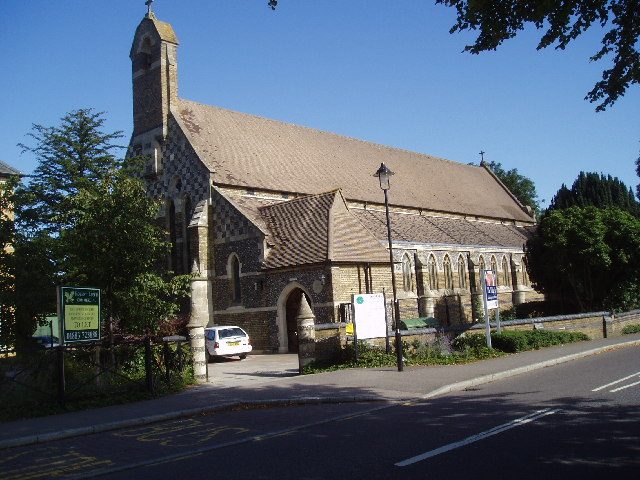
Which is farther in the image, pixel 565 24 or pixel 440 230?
pixel 440 230

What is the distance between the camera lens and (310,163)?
112 ft

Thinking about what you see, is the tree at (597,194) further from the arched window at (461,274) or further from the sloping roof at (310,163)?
the arched window at (461,274)

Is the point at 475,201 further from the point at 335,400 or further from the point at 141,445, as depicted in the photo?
the point at 141,445

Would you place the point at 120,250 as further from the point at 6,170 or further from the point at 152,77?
the point at 6,170

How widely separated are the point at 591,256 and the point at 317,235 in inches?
570

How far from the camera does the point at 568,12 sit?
8.37m

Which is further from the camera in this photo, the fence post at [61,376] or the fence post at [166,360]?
the fence post at [166,360]

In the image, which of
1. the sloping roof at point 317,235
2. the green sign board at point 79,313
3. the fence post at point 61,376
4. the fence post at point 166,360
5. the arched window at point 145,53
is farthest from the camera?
the arched window at point 145,53

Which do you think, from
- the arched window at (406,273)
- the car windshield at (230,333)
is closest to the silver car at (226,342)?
the car windshield at (230,333)

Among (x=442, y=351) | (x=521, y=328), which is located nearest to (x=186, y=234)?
(x=442, y=351)

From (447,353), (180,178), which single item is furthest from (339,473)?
(180,178)

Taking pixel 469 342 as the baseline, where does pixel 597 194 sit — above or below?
above

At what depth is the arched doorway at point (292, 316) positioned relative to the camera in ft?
83.9

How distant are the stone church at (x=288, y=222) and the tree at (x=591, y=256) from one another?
16.4 feet
